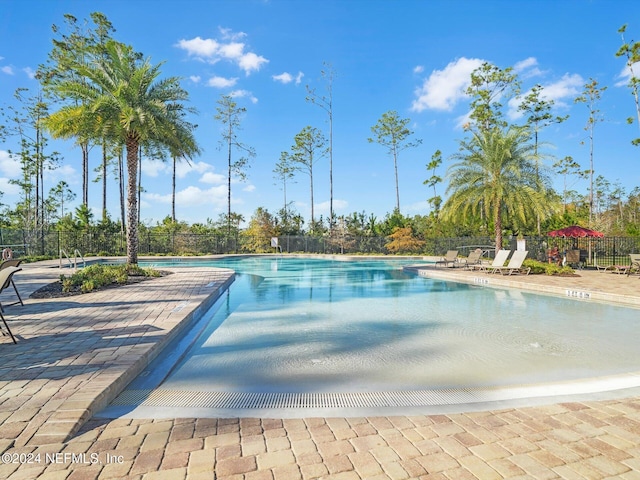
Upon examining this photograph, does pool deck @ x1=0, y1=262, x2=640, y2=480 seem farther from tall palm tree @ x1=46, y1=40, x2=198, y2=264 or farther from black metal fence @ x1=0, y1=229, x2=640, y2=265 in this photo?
black metal fence @ x1=0, y1=229, x2=640, y2=265

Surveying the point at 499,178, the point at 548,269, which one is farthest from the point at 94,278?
the point at 499,178

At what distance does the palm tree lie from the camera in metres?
15.8

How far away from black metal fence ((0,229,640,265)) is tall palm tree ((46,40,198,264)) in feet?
32.6

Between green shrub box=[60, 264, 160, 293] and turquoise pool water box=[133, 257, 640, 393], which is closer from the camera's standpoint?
turquoise pool water box=[133, 257, 640, 393]

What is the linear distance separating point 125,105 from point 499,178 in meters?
14.9

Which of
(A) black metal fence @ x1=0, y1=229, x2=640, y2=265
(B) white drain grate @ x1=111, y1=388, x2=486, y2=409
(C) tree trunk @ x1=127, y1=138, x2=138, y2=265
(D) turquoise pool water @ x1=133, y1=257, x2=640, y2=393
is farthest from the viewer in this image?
(A) black metal fence @ x1=0, y1=229, x2=640, y2=265

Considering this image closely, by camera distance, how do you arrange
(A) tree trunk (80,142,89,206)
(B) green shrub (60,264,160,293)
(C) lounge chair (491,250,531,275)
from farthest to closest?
1. (A) tree trunk (80,142,89,206)
2. (C) lounge chair (491,250,531,275)
3. (B) green shrub (60,264,160,293)

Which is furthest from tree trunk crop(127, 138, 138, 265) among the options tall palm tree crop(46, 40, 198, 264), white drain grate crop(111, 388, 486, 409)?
white drain grate crop(111, 388, 486, 409)

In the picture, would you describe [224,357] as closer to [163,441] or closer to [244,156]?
[163,441]

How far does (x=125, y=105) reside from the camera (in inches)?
438

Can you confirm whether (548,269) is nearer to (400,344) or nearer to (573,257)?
(573,257)

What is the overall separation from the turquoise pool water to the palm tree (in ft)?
25.5

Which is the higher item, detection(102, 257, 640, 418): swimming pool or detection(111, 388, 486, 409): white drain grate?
detection(111, 388, 486, 409): white drain grate

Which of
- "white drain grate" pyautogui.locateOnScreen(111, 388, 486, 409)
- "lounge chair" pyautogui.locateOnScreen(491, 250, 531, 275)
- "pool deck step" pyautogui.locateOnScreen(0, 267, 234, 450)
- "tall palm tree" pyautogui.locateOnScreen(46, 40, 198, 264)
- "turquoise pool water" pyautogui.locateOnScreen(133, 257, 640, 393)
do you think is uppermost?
"tall palm tree" pyautogui.locateOnScreen(46, 40, 198, 264)
